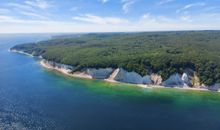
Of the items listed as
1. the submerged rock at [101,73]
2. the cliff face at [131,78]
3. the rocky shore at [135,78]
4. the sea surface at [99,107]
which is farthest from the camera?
the submerged rock at [101,73]

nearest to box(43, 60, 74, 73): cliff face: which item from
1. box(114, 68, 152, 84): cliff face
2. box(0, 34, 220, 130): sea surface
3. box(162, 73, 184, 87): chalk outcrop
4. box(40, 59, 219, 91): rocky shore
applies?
box(40, 59, 219, 91): rocky shore

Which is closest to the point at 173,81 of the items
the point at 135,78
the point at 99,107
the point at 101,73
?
the point at 135,78

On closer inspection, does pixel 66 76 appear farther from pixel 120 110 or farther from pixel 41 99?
pixel 120 110

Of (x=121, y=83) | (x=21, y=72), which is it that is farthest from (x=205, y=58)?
(x=21, y=72)

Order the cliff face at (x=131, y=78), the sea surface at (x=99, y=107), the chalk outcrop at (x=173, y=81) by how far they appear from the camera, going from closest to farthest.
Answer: the sea surface at (x=99, y=107), the chalk outcrop at (x=173, y=81), the cliff face at (x=131, y=78)

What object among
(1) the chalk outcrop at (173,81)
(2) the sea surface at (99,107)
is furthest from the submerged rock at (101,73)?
(1) the chalk outcrop at (173,81)

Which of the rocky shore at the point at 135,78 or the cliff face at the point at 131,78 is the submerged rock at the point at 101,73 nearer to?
the rocky shore at the point at 135,78
